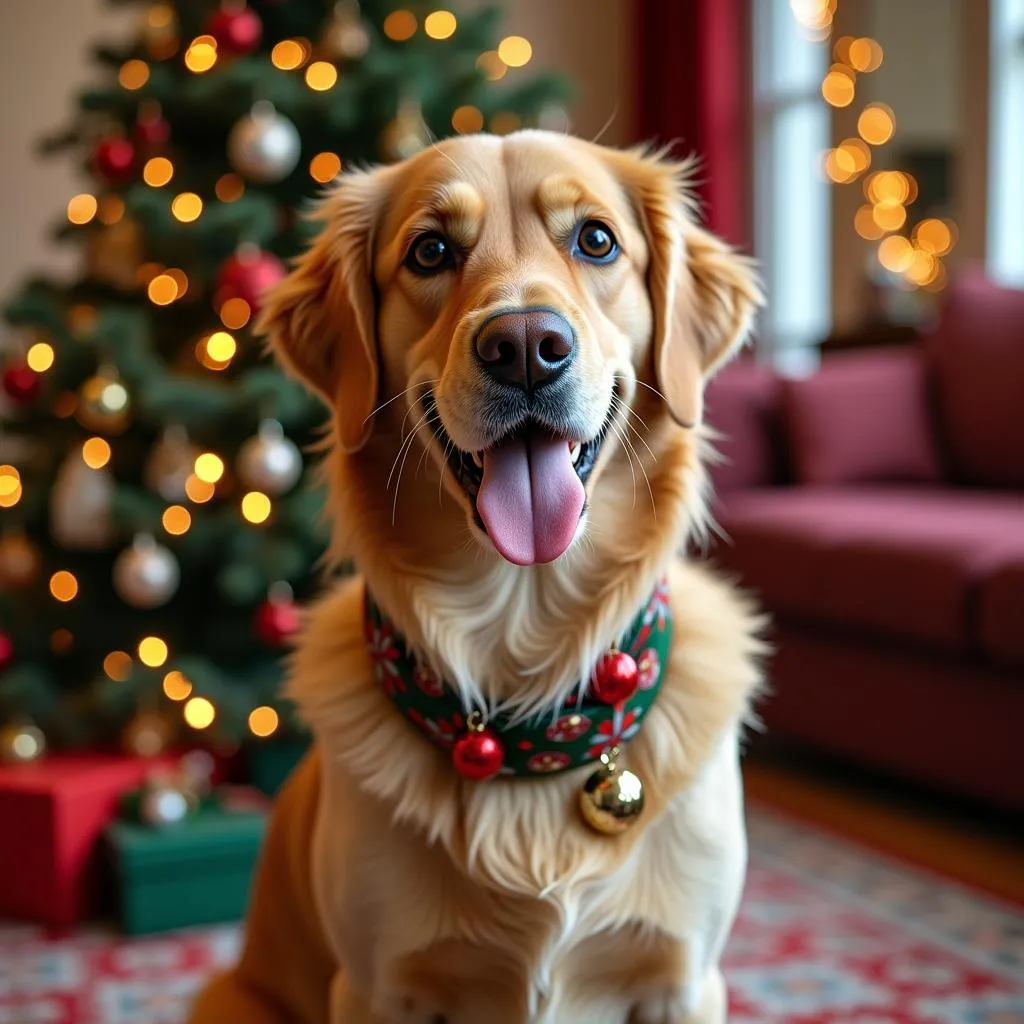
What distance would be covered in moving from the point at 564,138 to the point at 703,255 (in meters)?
0.22

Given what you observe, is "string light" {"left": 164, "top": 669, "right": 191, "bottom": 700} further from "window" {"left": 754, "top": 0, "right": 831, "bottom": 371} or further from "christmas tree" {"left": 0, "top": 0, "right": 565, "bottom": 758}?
"window" {"left": 754, "top": 0, "right": 831, "bottom": 371}

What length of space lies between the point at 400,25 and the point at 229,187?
1.80 ft

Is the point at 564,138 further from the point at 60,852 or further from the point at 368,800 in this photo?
the point at 60,852

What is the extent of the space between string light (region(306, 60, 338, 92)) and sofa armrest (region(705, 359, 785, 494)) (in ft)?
4.41

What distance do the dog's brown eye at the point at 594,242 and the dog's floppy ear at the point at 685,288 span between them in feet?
0.29

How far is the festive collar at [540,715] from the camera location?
1305 millimetres

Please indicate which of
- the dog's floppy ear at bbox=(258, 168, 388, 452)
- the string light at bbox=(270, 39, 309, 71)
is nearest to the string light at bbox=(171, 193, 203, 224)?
the string light at bbox=(270, 39, 309, 71)

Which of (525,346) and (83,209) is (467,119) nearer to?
(83,209)

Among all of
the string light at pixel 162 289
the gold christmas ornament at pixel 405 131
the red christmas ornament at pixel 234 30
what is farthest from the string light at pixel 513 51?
the string light at pixel 162 289

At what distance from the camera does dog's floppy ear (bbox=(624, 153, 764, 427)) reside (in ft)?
4.70

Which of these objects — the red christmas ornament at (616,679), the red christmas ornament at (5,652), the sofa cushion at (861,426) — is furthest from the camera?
the sofa cushion at (861,426)

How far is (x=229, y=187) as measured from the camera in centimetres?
280

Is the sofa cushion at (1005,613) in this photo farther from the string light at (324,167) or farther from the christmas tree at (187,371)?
the string light at (324,167)

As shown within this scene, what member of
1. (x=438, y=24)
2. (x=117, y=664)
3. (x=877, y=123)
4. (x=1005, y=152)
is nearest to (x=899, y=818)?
(x=117, y=664)
